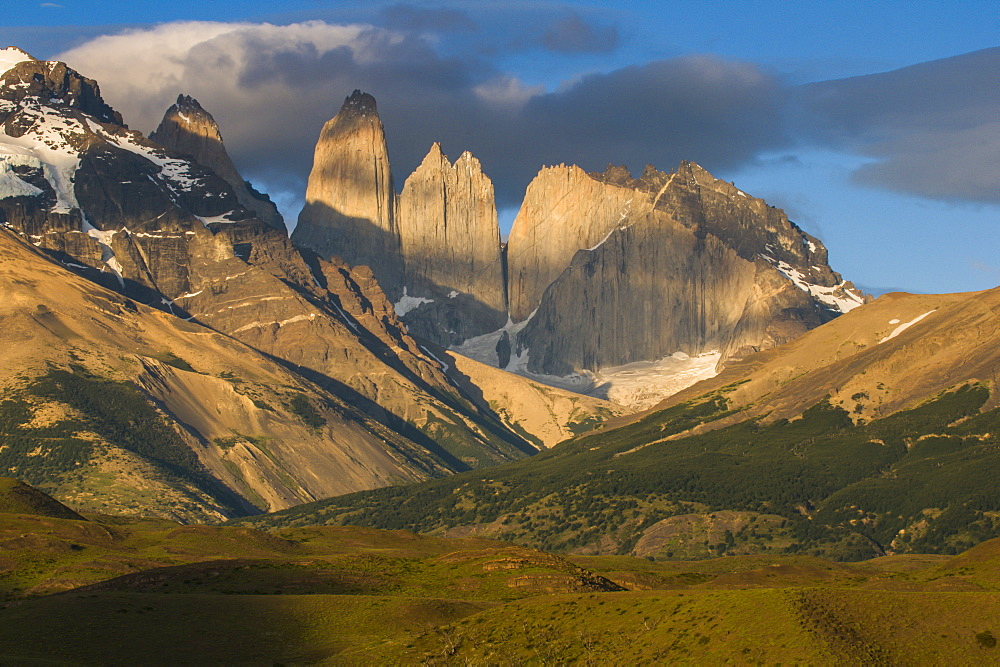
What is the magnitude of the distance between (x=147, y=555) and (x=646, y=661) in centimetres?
12204

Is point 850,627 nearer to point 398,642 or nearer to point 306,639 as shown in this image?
point 398,642

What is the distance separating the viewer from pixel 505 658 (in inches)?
4077

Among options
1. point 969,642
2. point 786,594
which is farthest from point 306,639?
point 969,642

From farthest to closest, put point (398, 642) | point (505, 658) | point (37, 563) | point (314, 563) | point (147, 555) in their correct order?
point (147, 555), point (314, 563), point (37, 563), point (398, 642), point (505, 658)

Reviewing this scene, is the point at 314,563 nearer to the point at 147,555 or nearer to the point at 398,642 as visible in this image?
the point at 147,555

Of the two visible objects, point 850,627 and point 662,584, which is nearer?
point 850,627

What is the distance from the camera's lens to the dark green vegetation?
298ft

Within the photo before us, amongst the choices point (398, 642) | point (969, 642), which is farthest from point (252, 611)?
point (969, 642)

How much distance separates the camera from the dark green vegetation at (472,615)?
90.7 m

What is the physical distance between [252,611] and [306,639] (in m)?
10.7

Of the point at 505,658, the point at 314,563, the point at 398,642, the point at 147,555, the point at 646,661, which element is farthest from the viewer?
the point at 147,555

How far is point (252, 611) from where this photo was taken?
418ft

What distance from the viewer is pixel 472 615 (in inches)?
4806

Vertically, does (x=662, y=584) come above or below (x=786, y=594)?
below
